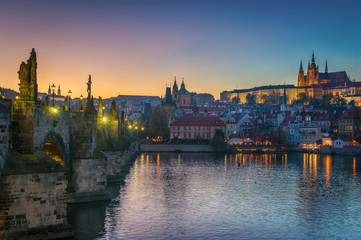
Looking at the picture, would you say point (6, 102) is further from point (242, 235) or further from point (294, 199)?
point (294, 199)

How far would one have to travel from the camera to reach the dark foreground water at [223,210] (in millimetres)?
25688

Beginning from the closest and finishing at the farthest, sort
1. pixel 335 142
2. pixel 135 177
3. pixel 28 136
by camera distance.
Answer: pixel 28 136, pixel 135 177, pixel 335 142

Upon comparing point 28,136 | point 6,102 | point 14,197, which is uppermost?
point 6,102

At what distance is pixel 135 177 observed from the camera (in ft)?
168

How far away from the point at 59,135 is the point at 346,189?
31502mm

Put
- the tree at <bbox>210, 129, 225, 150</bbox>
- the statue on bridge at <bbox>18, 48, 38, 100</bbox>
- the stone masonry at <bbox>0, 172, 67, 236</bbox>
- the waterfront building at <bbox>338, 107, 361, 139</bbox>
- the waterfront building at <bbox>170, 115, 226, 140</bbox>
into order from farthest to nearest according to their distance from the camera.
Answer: the waterfront building at <bbox>338, 107, 361, 139</bbox>, the waterfront building at <bbox>170, 115, 226, 140</bbox>, the tree at <bbox>210, 129, 225, 150</bbox>, the statue on bridge at <bbox>18, 48, 38, 100</bbox>, the stone masonry at <bbox>0, 172, 67, 236</bbox>

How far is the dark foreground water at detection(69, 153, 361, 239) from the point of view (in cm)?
2569

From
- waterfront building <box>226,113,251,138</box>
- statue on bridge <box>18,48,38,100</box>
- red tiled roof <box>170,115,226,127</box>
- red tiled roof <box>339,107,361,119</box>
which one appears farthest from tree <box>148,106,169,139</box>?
statue on bridge <box>18,48,38,100</box>

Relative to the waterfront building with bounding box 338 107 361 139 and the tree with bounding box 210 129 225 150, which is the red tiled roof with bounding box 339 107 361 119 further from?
the tree with bounding box 210 129 225 150

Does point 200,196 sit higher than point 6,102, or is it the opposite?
point 6,102

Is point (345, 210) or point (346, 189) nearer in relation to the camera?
point (345, 210)

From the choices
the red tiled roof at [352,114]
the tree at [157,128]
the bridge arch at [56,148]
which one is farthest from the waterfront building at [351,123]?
the bridge arch at [56,148]

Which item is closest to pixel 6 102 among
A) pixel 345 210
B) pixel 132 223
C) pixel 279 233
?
pixel 132 223

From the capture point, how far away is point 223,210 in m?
32.2
